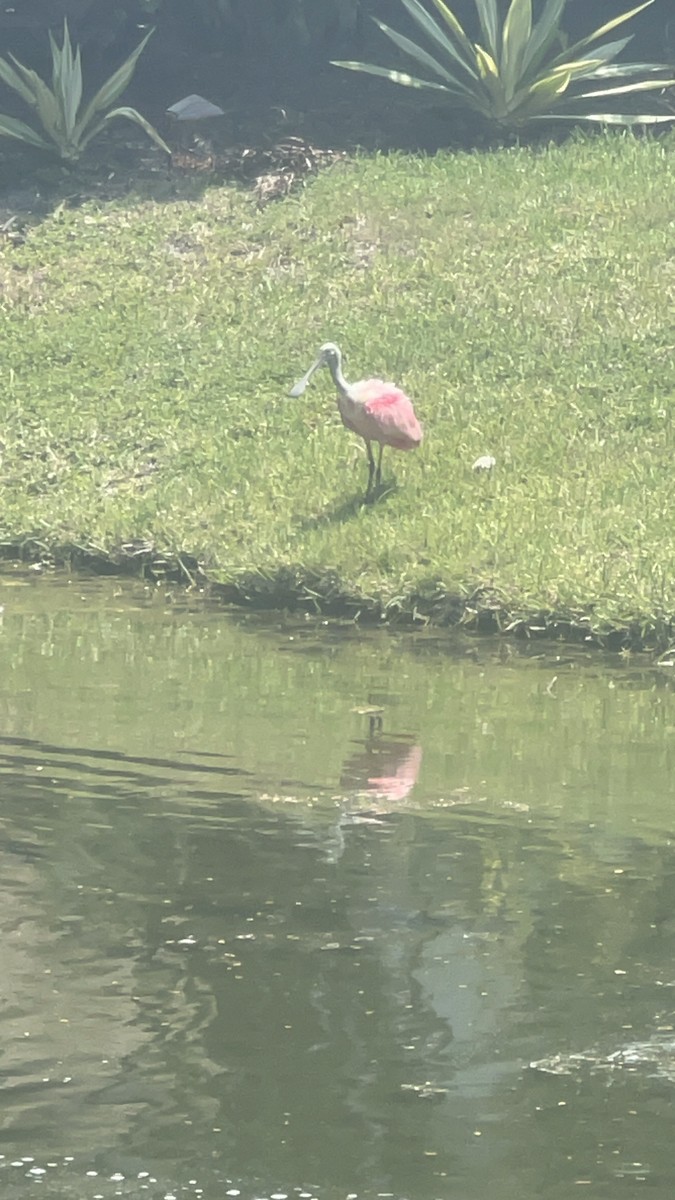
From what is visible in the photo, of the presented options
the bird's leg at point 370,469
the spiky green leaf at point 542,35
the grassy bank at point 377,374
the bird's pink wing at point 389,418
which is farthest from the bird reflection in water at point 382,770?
the spiky green leaf at point 542,35

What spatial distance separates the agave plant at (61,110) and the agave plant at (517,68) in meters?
1.92

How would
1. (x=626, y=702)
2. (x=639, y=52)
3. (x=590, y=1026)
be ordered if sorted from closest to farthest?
(x=590, y=1026)
(x=626, y=702)
(x=639, y=52)

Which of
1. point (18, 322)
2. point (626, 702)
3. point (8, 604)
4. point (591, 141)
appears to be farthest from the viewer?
point (591, 141)

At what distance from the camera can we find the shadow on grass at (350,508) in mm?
10539

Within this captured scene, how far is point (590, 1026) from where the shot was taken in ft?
15.3

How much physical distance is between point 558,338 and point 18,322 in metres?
3.75

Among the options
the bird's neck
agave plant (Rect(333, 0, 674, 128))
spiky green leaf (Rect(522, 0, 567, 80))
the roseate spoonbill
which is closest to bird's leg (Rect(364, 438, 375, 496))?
the roseate spoonbill

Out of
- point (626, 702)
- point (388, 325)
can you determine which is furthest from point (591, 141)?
point (626, 702)

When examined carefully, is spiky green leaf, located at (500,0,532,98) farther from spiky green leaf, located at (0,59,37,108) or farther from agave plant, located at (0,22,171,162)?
spiky green leaf, located at (0,59,37,108)

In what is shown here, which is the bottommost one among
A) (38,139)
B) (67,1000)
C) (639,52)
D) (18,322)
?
(67,1000)

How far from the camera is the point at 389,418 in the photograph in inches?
412

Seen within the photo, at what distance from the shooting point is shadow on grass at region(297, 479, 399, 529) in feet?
34.6

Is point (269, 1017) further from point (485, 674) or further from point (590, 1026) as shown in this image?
point (485, 674)

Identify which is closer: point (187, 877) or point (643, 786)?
point (187, 877)
